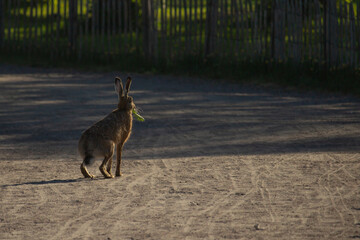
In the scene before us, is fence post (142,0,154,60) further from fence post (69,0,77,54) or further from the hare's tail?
the hare's tail

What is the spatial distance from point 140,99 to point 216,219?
687 cm

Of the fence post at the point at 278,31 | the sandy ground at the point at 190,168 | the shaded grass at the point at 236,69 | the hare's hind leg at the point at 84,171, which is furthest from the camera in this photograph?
the fence post at the point at 278,31

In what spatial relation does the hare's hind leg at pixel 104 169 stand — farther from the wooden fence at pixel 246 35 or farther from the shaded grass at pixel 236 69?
the wooden fence at pixel 246 35

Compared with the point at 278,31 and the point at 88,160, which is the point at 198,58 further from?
the point at 88,160

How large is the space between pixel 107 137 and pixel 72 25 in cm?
1030

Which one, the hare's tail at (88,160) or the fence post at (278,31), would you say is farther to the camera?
the fence post at (278,31)

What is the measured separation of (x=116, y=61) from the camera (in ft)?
53.6

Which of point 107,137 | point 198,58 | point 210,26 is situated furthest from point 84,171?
point 210,26

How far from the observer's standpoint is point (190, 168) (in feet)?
24.8

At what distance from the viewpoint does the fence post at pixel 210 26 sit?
50.3 ft

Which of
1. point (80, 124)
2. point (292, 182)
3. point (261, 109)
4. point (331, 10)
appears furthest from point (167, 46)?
point (292, 182)

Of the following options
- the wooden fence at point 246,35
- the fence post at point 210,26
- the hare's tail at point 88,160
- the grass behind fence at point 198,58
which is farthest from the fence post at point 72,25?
the hare's tail at point 88,160

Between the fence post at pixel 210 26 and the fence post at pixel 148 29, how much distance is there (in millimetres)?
1434

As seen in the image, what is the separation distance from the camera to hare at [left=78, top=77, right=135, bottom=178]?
7.00m
